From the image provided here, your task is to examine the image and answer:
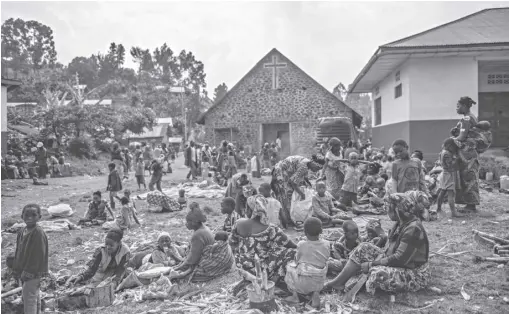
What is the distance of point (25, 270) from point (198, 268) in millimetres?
1990

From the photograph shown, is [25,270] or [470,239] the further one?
[470,239]

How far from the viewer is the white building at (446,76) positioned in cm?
1212

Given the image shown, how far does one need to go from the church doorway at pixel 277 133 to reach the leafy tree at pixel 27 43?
56.2 meters

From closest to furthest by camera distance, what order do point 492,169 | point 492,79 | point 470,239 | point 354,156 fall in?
1. point 470,239
2. point 354,156
3. point 492,169
4. point 492,79

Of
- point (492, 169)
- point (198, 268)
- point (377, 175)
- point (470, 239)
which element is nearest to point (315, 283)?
point (198, 268)

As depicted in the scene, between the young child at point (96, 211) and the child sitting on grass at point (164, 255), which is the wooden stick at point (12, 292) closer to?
the child sitting on grass at point (164, 255)

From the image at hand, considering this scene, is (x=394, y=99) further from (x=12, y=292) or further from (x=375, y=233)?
(x=12, y=292)

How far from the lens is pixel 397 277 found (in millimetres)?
4102

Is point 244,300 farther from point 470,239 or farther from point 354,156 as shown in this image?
point 354,156

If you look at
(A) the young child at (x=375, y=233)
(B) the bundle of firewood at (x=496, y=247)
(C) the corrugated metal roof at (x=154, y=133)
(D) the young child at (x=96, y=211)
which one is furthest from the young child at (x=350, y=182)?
(C) the corrugated metal roof at (x=154, y=133)

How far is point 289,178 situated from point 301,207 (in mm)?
583

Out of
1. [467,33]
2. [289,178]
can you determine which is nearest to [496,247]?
[289,178]

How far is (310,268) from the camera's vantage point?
404 centimetres

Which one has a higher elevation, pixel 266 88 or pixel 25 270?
pixel 266 88
